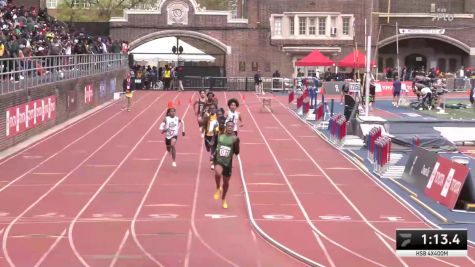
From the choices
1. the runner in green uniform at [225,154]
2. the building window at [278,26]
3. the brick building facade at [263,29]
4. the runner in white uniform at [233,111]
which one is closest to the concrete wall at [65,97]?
the runner in white uniform at [233,111]

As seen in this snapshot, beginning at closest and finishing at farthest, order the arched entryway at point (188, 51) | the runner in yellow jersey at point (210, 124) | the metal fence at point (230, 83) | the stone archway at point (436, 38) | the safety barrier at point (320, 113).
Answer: the runner in yellow jersey at point (210, 124)
the safety barrier at point (320, 113)
the metal fence at point (230, 83)
the arched entryway at point (188, 51)
the stone archway at point (436, 38)

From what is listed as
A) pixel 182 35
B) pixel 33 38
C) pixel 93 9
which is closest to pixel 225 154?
pixel 33 38

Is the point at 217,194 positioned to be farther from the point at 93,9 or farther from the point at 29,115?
the point at 93,9

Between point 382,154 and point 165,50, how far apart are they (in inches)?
1750

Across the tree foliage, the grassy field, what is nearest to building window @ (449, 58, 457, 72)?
the grassy field

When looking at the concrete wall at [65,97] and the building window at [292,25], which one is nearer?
the concrete wall at [65,97]

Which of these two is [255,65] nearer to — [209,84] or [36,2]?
[209,84]

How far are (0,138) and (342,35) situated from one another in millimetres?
44127

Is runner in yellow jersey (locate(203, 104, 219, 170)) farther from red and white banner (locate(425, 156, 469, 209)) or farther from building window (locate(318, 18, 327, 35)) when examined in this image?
building window (locate(318, 18, 327, 35))

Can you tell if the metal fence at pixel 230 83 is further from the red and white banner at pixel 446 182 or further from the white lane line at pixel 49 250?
the white lane line at pixel 49 250

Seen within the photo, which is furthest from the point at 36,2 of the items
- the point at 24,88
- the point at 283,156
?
the point at 283,156

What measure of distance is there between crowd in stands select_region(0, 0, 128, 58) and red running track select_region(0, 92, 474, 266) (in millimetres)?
3838

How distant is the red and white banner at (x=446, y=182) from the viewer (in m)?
16.5

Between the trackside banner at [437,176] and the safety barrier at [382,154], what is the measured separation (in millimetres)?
595
